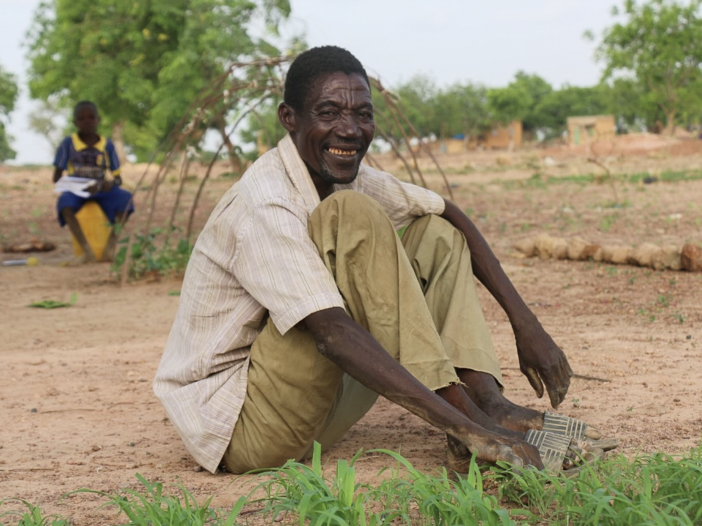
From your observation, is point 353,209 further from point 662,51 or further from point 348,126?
point 662,51

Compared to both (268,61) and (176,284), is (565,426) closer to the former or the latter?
(268,61)

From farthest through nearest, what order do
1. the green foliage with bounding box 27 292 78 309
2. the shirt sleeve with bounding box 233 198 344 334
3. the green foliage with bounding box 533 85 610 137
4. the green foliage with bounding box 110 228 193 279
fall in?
the green foliage with bounding box 533 85 610 137 → the green foliage with bounding box 110 228 193 279 → the green foliage with bounding box 27 292 78 309 → the shirt sleeve with bounding box 233 198 344 334

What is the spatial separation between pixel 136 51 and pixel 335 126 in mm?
20665

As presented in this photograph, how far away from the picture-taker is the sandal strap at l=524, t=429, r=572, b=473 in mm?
2141

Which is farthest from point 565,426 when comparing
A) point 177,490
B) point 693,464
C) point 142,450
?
point 142,450

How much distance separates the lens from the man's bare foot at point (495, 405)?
2.38m

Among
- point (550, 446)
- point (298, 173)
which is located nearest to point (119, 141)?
point (298, 173)

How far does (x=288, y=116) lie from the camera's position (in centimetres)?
263

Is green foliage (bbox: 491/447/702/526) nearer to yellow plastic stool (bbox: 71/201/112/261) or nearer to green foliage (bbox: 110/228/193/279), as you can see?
green foliage (bbox: 110/228/193/279)

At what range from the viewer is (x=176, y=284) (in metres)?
6.73

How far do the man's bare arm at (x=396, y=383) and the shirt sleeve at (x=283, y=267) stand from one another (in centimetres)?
5

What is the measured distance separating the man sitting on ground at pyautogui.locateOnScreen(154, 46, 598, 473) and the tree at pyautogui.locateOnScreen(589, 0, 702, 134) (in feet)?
112

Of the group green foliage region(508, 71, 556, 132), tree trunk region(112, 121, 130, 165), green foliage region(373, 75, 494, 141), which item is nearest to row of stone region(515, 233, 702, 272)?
tree trunk region(112, 121, 130, 165)

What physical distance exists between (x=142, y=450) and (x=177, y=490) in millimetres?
562
